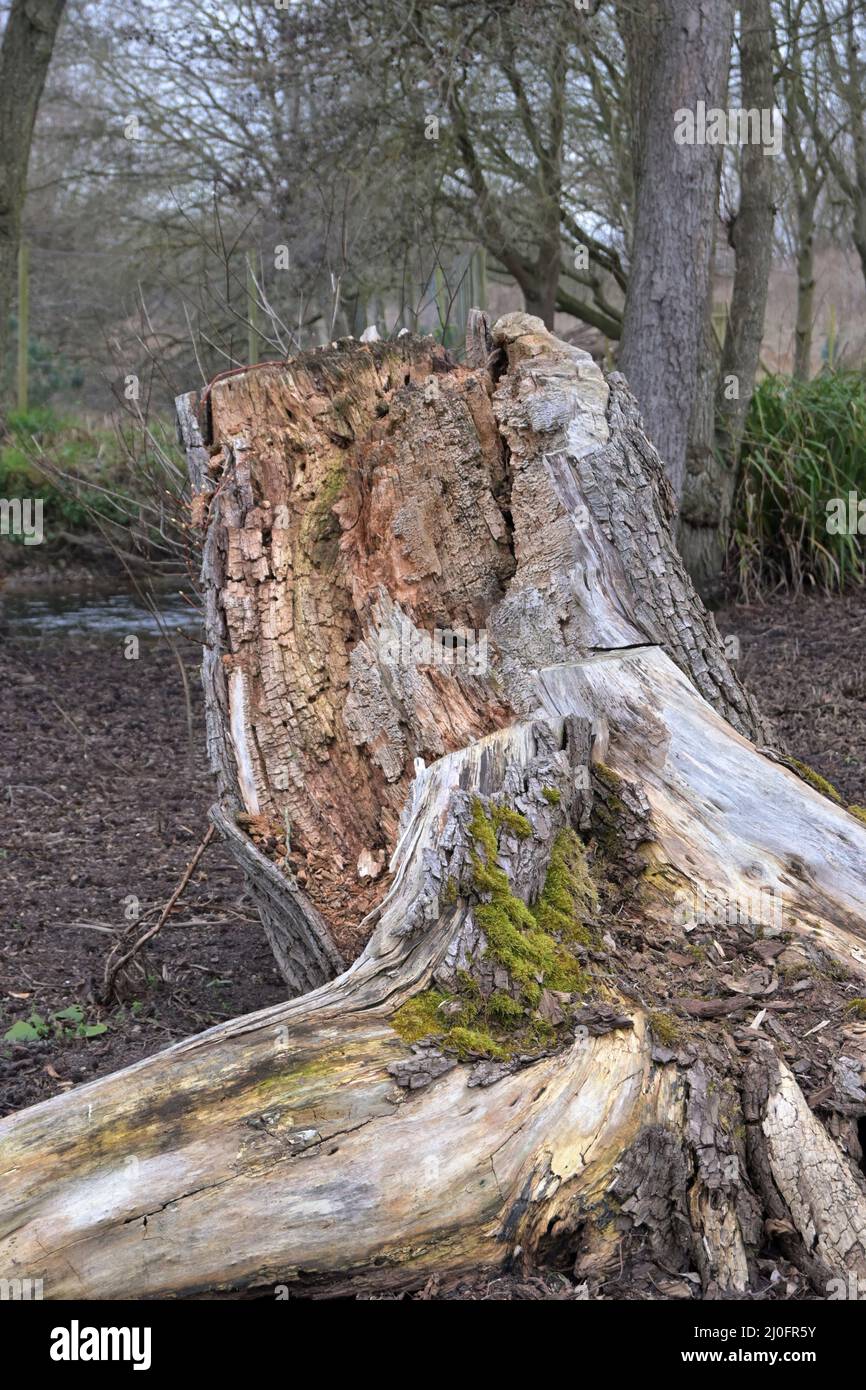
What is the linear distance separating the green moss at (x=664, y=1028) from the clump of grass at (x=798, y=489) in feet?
23.0

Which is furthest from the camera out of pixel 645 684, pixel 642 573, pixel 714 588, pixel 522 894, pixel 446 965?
pixel 714 588

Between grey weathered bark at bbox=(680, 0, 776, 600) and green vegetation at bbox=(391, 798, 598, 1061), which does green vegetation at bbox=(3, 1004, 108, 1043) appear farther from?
grey weathered bark at bbox=(680, 0, 776, 600)

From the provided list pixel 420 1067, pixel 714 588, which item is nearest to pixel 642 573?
pixel 420 1067

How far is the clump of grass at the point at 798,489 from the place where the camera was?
8844 millimetres

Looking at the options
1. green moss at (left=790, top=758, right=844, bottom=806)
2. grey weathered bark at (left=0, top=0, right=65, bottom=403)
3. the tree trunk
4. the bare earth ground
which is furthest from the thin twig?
the tree trunk

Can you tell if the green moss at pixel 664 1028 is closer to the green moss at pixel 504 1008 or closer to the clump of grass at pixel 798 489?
the green moss at pixel 504 1008

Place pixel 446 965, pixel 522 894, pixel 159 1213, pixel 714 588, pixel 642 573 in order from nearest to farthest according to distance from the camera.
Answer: pixel 159 1213
pixel 446 965
pixel 522 894
pixel 642 573
pixel 714 588

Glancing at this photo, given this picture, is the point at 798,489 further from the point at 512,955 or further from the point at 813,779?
the point at 512,955

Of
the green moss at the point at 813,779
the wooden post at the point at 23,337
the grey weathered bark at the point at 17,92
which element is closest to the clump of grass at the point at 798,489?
the green moss at the point at 813,779

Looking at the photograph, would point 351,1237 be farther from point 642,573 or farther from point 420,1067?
point 642,573

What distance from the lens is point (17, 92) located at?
918 cm

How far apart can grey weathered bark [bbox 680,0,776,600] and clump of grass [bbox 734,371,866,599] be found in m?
0.19

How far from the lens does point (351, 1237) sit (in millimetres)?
1944

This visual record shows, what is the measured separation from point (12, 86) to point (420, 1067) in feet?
31.0
